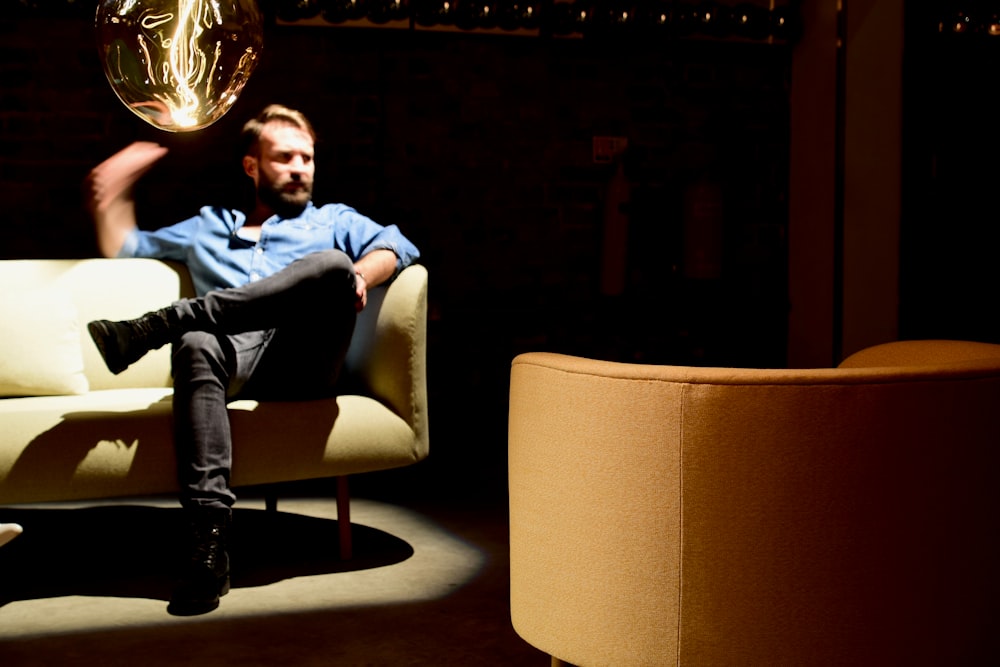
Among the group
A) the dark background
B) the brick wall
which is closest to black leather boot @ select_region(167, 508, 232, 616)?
the dark background

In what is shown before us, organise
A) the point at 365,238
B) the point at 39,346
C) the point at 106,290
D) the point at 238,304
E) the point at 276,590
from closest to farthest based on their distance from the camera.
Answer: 1. the point at 276,590
2. the point at 238,304
3. the point at 39,346
4. the point at 365,238
5. the point at 106,290

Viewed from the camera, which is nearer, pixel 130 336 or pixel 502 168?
pixel 130 336

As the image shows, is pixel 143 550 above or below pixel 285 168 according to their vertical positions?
below

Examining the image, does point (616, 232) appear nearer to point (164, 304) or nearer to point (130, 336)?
point (164, 304)

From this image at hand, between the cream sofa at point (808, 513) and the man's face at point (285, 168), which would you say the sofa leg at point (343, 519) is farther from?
the cream sofa at point (808, 513)

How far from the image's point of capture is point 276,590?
225 cm

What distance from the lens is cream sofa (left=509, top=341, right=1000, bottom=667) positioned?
109 centimetres

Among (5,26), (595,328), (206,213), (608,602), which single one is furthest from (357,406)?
(5,26)

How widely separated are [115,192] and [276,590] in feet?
4.37

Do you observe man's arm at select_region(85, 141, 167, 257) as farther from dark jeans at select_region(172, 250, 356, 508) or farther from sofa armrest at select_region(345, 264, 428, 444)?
sofa armrest at select_region(345, 264, 428, 444)

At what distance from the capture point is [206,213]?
295cm

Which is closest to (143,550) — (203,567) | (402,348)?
(203,567)

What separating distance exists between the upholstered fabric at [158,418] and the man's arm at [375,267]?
35mm

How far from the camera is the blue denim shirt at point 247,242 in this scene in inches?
112
